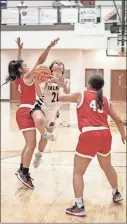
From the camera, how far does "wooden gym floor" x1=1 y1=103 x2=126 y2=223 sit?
5301 millimetres

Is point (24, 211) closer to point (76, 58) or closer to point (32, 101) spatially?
point (32, 101)

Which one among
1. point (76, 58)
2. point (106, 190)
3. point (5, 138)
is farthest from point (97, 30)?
point (106, 190)

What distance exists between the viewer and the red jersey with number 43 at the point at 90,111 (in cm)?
523

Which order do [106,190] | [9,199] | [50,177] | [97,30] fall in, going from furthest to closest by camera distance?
[97,30] < [50,177] < [106,190] < [9,199]

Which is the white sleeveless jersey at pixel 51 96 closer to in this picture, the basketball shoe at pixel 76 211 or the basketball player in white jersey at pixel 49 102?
the basketball player in white jersey at pixel 49 102

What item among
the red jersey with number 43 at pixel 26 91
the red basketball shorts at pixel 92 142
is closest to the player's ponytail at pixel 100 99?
the red basketball shorts at pixel 92 142

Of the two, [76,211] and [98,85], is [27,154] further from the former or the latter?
[98,85]

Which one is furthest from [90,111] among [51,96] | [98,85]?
[51,96]

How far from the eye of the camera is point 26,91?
6074 mm

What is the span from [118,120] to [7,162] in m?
3.70

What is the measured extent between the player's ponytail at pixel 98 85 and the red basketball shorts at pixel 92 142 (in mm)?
327

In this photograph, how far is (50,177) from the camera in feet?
24.1

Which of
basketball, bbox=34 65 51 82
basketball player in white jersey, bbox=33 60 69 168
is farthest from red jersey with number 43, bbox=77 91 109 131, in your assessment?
basketball, bbox=34 65 51 82

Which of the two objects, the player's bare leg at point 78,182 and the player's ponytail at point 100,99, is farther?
the player's bare leg at point 78,182
